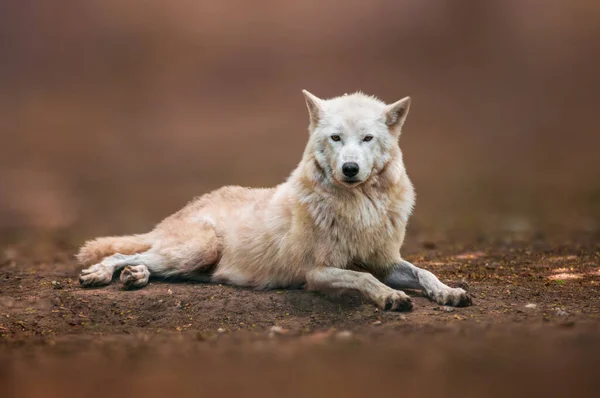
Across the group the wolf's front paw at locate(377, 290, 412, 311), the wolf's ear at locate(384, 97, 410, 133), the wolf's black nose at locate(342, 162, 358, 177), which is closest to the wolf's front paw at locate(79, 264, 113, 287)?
the wolf's black nose at locate(342, 162, 358, 177)

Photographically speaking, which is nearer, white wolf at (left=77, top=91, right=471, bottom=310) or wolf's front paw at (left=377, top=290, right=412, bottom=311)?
wolf's front paw at (left=377, top=290, right=412, bottom=311)

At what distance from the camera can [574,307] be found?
6.08 meters

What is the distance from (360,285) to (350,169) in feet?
3.24

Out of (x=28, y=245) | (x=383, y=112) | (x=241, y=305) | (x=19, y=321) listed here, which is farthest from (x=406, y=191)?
(x=28, y=245)

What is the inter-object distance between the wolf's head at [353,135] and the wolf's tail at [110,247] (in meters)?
2.31

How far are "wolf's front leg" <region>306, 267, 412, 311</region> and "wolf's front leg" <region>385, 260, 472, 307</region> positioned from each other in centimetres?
43

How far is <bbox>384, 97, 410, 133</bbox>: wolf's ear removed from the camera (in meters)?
6.33

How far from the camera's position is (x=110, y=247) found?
761 centimetres

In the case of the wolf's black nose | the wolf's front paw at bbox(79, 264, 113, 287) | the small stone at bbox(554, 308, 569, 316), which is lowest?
the small stone at bbox(554, 308, 569, 316)

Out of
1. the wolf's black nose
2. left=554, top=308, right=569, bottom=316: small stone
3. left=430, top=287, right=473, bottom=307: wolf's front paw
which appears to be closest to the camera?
left=554, top=308, right=569, bottom=316: small stone

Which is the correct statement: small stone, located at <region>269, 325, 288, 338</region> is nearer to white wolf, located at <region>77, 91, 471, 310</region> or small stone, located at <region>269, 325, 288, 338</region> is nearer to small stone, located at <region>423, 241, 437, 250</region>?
white wolf, located at <region>77, 91, 471, 310</region>

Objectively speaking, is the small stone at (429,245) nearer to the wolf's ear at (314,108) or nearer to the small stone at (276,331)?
the wolf's ear at (314,108)

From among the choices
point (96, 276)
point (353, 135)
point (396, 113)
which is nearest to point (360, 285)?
point (353, 135)

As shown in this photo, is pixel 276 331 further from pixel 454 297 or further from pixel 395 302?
pixel 454 297
